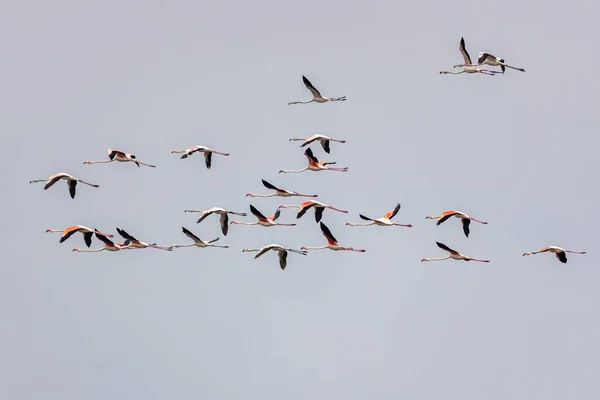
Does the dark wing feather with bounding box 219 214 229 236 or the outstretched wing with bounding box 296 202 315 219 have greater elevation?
the outstretched wing with bounding box 296 202 315 219

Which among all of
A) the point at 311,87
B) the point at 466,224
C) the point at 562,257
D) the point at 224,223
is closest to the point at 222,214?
the point at 224,223

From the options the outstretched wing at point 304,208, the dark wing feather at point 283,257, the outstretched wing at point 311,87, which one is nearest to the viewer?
the outstretched wing at point 304,208

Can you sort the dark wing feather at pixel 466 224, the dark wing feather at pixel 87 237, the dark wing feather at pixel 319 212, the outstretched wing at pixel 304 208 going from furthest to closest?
the dark wing feather at pixel 87 237 < the dark wing feather at pixel 319 212 < the outstretched wing at pixel 304 208 < the dark wing feather at pixel 466 224

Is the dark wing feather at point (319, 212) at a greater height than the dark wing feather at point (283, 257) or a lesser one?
greater

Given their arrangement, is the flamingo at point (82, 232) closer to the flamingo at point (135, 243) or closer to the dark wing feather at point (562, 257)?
the flamingo at point (135, 243)

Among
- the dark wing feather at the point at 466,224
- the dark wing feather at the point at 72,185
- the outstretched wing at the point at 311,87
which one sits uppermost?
the outstretched wing at the point at 311,87

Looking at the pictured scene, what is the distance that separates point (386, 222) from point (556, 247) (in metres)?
6.43

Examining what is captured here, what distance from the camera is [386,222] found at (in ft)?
234

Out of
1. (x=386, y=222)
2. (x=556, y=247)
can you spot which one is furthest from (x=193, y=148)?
(x=556, y=247)

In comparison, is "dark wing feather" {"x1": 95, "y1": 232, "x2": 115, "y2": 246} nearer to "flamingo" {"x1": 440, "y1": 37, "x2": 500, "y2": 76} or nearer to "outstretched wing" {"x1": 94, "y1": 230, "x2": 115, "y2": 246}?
"outstretched wing" {"x1": 94, "y1": 230, "x2": 115, "y2": 246}

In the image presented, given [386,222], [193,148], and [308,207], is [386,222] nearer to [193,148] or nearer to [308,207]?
[308,207]

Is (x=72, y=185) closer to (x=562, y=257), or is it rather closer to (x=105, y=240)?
(x=105, y=240)

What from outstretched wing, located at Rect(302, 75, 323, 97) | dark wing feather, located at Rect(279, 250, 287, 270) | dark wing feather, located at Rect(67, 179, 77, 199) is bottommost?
dark wing feather, located at Rect(279, 250, 287, 270)

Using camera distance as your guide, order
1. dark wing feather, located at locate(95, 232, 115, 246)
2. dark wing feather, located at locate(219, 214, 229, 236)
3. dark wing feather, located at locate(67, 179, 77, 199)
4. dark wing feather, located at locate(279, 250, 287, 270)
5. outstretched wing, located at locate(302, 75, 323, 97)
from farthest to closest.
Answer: dark wing feather, located at locate(219, 214, 229, 236)
dark wing feather, located at locate(95, 232, 115, 246)
outstretched wing, located at locate(302, 75, 323, 97)
dark wing feather, located at locate(279, 250, 287, 270)
dark wing feather, located at locate(67, 179, 77, 199)
